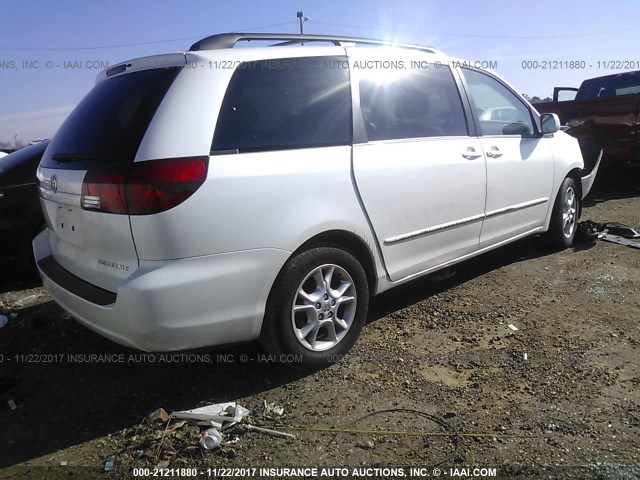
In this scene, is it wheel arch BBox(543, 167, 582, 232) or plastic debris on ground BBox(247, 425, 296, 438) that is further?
wheel arch BBox(543, 167, 582, 232)

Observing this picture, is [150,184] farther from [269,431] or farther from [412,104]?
[412,104]

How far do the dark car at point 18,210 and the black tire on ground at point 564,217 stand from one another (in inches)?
186

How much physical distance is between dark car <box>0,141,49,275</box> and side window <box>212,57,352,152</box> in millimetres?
2776

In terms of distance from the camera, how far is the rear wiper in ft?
8.44

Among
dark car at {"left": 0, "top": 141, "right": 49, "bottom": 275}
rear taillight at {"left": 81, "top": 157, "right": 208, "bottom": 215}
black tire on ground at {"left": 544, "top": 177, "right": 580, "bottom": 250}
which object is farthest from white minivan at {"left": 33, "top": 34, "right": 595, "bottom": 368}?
black tire on ground at {"left": 544, "top": 177, "right": 580, "bottom": 250}

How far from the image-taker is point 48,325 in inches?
151

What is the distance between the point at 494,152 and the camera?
396cm

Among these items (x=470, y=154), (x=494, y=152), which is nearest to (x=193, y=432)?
(x=470, y=154)

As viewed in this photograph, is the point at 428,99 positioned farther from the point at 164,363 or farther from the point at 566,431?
the point at 164,363

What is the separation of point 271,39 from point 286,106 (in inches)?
23.6

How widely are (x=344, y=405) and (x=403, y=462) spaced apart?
502mm

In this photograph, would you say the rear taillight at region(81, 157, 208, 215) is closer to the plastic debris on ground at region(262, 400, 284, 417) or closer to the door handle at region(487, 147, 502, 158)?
the plastic debris on ground at region(262, 400, 284, 417)

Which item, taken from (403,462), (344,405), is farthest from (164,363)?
(403,462)

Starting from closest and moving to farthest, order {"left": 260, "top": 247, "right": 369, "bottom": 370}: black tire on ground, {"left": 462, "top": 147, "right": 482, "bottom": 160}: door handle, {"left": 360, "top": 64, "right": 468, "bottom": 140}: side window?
{"left": 260, "top": 247, "right": 369, "bottom": 370}: black tire on ground, {"left": 360, "top": 64, "right": 468, "bottom": 140}: side window, {"left": 462, "top": 147, "right": 482, "bottom": 160}: door handle
